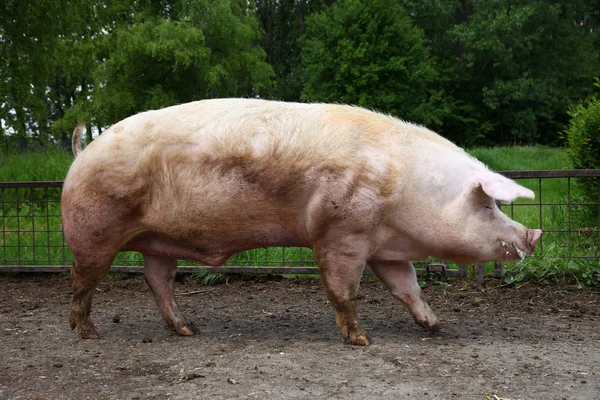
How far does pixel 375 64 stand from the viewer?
30016 mm

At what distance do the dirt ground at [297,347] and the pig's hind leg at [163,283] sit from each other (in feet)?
0.49

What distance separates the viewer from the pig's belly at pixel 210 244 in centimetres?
467

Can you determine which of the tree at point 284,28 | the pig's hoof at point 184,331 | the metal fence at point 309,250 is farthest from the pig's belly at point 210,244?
the tree at point 284,28

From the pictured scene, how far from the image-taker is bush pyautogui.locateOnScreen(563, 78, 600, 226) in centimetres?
658

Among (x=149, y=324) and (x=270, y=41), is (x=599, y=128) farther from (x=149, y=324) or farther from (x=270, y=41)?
(x=270, y=41)

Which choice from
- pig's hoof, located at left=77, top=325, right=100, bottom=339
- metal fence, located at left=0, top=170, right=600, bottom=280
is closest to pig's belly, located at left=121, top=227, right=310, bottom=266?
pig's hoof, located at left=77, top=325, right=100, bottom=339

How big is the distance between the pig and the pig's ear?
1 centimetres

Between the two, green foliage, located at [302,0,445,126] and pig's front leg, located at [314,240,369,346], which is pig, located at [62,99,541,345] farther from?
green foliage, located at [302,0,445,126]

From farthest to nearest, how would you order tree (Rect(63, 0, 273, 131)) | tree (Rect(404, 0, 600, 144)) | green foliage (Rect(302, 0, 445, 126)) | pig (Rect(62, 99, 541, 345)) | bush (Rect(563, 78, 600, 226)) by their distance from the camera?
tree (Rect(404, 0, 600, 144)), green foliage (Rect(302, 0, 445, 126)), tree (Rect(63, 0, 273, 131)), bush (Rect(563, 78, 600, 226)), pig (Rect(62, 99, 541, 345))

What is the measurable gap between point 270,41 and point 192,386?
3760 cm

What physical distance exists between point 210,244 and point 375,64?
26.1 m

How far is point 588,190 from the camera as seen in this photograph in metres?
6.60

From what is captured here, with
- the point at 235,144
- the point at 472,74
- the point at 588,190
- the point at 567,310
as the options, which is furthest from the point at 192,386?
the point at 472,74

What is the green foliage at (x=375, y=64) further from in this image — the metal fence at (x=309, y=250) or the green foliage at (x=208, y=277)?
the green foliage at (x=208, y=277)
